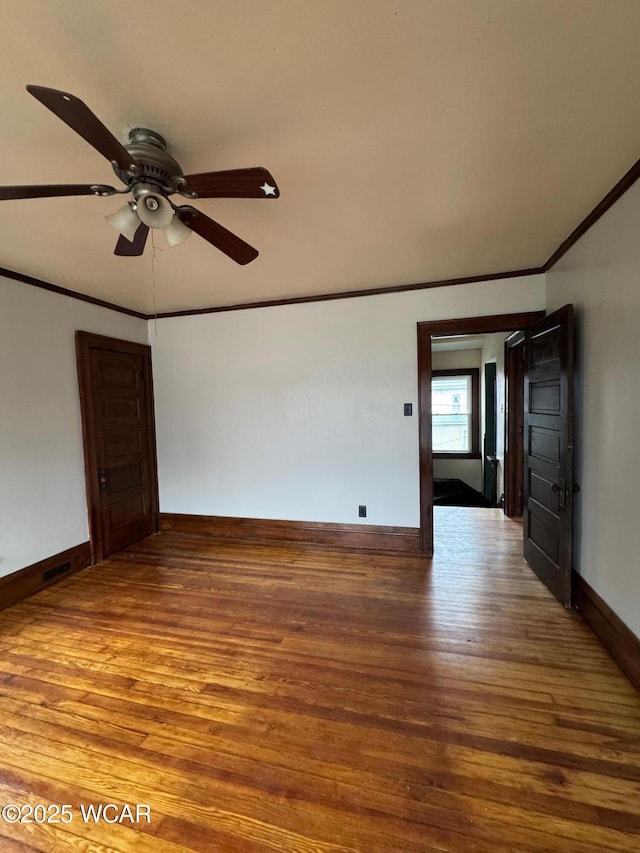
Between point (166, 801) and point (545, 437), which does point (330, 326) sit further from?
point (166, 801)

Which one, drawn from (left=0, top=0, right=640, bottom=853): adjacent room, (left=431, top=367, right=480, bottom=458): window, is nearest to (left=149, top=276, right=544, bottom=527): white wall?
(left=0, top=0, right=640, bottom=853): adjacent room

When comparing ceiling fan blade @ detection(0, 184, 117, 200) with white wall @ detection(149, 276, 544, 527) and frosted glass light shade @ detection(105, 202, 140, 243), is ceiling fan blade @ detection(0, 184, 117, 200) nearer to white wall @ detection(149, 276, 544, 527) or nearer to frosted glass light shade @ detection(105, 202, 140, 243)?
frosted glass light shade @ detection(105, 202, 140, 243)

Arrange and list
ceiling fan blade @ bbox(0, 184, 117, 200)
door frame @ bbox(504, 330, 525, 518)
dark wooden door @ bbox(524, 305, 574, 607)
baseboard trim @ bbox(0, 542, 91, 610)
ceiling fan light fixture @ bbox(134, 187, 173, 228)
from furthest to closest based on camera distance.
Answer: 1. door frame @ bbox(504, 330, 525, 518)
2. baseboard trim @ bbox(0, 542, 91, 610)
3. dark wooden door @ bbox(524, 305, 574, 607)
4. ceiling fan light fixture @ bbox(134, 187, 173, 228)
5. ceiling fan blade @ bbox(0, 184, 117, 200)

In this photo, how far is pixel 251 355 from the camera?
4.00 metres

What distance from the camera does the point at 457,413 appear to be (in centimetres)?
764

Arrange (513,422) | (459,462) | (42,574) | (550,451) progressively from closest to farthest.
Answer: (550,451), (42,574), (513,422), (459,462)

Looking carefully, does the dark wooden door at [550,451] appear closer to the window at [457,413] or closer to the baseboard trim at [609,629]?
the baseboard trim at [609,629]

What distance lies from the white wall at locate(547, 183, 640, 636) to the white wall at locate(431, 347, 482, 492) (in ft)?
16.2

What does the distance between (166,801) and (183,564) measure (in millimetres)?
2243

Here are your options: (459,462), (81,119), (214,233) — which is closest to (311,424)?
(214,233)

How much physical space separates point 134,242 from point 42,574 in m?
2.85

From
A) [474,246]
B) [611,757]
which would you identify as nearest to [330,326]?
[474,246]

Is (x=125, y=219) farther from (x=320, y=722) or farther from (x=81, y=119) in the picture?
(x=320, y=722)

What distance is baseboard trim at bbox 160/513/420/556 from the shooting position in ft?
11.9
